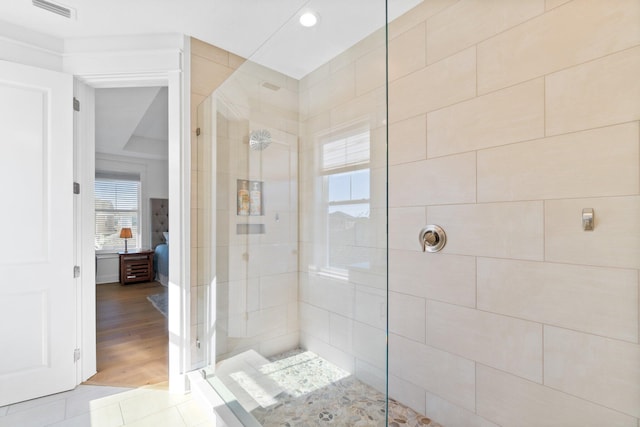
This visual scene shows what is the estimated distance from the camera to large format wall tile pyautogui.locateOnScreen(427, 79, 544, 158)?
4.21 ft

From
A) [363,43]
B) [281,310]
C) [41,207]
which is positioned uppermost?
[363,43]

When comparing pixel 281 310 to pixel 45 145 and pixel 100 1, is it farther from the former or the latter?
pixel 100 1

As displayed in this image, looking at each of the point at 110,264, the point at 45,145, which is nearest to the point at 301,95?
the point at 45,145

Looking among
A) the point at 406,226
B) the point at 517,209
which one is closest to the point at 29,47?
the point at 406,226

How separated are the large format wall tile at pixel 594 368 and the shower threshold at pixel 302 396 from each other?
0.72 meters

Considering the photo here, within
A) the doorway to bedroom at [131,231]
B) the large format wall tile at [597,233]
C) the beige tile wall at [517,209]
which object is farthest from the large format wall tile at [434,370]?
the doorway to bedroom at [131,231]

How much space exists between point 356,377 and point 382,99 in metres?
1.26

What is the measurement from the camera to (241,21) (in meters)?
1.88

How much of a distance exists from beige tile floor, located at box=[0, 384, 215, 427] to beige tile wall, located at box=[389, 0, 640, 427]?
1282 millimetres

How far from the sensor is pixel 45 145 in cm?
194

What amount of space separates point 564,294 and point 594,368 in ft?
0.91

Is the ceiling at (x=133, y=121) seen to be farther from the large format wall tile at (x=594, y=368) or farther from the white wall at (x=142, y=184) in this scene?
the large format wall tile at (x=594, y=368)

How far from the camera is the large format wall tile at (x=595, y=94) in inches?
41.3

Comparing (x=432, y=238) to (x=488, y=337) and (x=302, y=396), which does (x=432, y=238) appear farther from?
(x=302, y=396)
